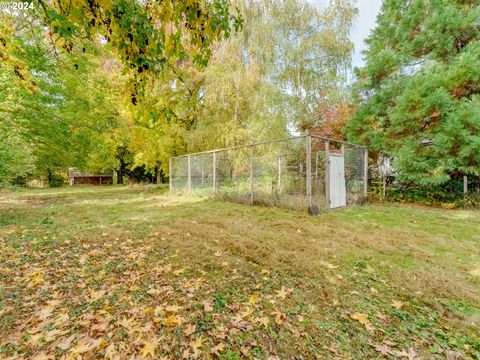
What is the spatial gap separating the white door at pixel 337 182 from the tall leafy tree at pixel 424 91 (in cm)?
280

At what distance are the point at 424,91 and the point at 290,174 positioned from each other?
5785mm

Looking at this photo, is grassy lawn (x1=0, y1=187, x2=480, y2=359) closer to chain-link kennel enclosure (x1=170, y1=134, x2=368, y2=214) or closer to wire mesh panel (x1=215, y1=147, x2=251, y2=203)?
chain-link kennel enclosure (x1=170, y1=134, x2=368, y2=214)

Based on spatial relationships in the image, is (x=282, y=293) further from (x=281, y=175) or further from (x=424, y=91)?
(x=424, y=91)

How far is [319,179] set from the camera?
7223 millimetres

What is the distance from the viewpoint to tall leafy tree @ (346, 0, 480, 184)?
7973 mm

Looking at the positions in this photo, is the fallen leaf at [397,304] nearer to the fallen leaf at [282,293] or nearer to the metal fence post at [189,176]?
the fallen leaf at [282,293]

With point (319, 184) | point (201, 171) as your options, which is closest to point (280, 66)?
point (201, 171)

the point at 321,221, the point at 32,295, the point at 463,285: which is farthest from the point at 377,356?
the point at 321,221

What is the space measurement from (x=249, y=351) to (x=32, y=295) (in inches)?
92.3

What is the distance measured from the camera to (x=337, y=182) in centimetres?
763

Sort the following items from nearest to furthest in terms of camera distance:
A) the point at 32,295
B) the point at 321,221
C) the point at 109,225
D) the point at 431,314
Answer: the point at 431,314
the point at 32,295
the point at 109,225
the point at 321,221

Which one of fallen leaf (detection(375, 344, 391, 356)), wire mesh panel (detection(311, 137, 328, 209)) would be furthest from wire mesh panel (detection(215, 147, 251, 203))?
fallen leaf (detection(375, 344, 391, 356))

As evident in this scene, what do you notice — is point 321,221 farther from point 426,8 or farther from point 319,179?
point 426,8

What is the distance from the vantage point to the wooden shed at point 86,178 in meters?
26.0
